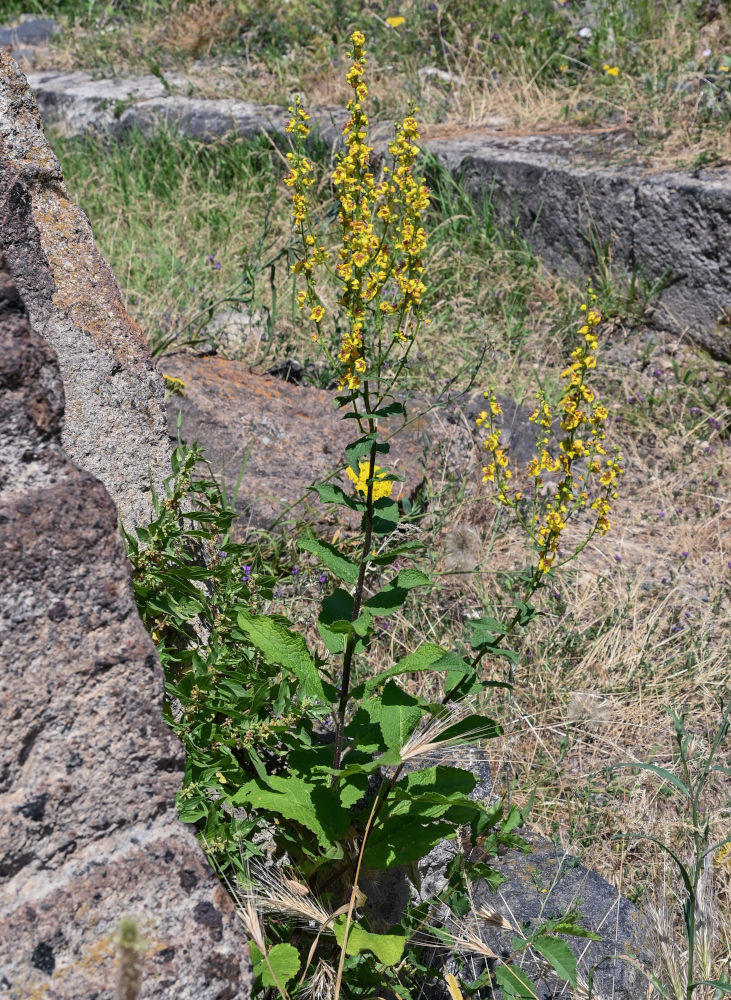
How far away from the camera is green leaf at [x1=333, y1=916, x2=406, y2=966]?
1615 mm

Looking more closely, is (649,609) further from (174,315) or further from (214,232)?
(214,232)

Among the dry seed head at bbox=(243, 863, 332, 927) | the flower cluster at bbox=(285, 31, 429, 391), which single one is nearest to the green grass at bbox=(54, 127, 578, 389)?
the flower cluster at bbox=(285, 31, 429, 391)

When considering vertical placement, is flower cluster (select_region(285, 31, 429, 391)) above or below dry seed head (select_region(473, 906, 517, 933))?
above

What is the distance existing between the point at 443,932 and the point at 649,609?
169cm

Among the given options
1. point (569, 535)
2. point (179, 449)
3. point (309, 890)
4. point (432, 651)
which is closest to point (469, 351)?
point (569, 535)

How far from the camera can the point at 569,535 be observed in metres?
3.54

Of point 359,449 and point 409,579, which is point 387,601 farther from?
point 359,449

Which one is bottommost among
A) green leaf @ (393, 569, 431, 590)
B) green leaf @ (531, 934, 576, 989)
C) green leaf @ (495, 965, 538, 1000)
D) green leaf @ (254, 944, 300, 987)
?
green leaf @ (495, 965, 538, 1000)

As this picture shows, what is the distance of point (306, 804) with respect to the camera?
5.82 feet

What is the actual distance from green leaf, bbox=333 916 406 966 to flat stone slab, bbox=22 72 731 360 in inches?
131

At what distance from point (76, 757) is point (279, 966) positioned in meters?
0.62

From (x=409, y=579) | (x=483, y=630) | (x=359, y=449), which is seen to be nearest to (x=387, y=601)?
(x=409, y=579)

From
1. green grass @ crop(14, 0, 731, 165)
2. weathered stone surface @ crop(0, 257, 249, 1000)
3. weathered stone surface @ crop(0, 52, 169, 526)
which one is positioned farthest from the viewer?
green grass @ crop(14, 0, 731, 165)

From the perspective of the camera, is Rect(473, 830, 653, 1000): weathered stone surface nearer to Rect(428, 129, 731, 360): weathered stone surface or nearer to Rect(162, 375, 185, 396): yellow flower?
Rect(162, 375, 185, 396): yellow flower
